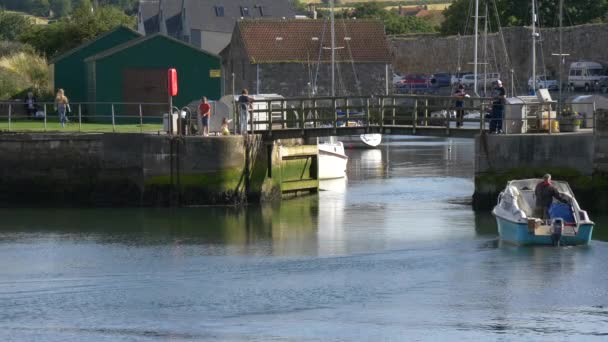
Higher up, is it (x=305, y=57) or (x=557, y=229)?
(x=305, y=57)

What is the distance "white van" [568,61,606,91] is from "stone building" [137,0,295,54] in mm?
21482

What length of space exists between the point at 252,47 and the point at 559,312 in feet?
184

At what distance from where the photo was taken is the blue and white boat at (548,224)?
3189 cm

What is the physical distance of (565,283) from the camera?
28.5 m

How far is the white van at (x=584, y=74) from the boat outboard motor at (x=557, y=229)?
155 ft

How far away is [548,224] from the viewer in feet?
106

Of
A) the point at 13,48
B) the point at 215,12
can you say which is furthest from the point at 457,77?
the point at 13,48

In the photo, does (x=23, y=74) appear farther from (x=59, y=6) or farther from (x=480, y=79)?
(x=59, y=6)

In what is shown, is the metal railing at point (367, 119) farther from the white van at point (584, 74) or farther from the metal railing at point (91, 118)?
the white van at point (584, 74)

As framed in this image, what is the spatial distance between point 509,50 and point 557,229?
5511 centimetres

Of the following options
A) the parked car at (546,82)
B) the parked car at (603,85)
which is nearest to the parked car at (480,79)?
the parked car at (546,82)

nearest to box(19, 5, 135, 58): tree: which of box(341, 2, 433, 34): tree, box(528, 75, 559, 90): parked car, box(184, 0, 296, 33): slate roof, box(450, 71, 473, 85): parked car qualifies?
box(184, 0, 296, 33): slate roof

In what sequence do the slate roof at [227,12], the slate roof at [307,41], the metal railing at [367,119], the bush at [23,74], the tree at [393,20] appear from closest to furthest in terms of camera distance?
the metal railing at [367,119], the bush at [23,74], the slate roof at [307,41], the slate roof at [227,12], the tree at [393,20]

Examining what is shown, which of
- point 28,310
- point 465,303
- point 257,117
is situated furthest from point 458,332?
point 257,117
